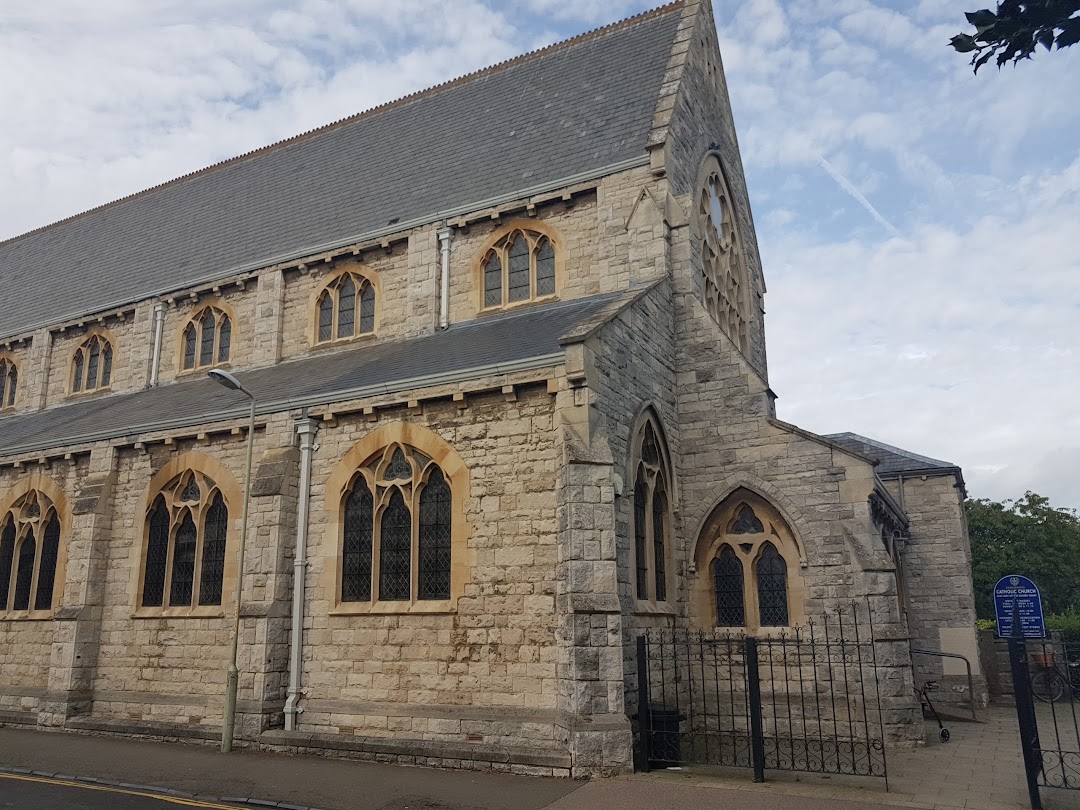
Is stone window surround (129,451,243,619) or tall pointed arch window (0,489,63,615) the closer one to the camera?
stone window surround (129,451,243,619)

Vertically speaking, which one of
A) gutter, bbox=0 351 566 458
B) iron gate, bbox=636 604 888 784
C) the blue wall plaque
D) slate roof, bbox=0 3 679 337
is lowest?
iron gate, bbox=636 604 888 784

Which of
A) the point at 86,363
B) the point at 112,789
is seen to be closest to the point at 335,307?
the point at 86,363

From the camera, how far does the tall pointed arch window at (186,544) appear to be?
1596cm

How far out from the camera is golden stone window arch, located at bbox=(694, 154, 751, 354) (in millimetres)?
18281

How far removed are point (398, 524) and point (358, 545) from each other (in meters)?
0.85

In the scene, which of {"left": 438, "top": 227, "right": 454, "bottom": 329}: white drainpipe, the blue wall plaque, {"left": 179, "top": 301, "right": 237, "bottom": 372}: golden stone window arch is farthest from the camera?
{"left": 179, "top": 301, "right": 237, "bottom": 372}: golden stone window arch

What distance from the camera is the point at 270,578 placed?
14.4m

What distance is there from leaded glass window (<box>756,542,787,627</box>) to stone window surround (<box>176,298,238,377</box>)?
511 inches

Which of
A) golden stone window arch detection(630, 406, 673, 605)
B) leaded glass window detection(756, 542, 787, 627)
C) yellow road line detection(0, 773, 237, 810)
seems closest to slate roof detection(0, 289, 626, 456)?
golden stone window arch detection(630, 406, 673, 605)

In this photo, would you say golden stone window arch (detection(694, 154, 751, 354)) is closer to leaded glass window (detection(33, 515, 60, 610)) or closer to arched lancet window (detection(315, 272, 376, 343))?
arched lancet window (detection(315, 272, 376, 343))

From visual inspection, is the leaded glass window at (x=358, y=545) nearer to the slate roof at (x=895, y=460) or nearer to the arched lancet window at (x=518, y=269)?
the arched lancet window at (x=518, y=269)

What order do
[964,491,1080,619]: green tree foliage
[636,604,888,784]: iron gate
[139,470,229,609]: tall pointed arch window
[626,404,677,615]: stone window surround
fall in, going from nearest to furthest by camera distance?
[636,604,888,784]: iron gate
[626,404,677,615]: stone window surround
[139,470,229,609]: tall pointed arch window
[964,491,1080,619]: green tree foliage

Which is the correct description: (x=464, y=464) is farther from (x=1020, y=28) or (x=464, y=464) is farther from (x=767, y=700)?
(x=1020, y=28)

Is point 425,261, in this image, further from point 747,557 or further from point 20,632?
point 20,632
